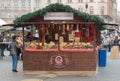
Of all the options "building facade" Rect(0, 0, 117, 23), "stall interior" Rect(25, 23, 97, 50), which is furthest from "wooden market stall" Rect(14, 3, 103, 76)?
"building facade" Rect(0, 0, 117, 23)

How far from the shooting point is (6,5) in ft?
355

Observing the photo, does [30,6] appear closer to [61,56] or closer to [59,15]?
[59,15]

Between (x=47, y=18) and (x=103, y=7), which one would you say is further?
(x=103, y=7)

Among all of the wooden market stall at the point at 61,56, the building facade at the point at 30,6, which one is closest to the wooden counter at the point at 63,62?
the wooden market stall at the point at 61,56

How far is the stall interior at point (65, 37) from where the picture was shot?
17.6m

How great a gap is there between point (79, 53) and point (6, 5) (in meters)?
92.2

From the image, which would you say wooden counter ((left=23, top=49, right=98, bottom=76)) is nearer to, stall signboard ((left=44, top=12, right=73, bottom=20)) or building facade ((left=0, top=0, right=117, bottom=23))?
stall signboard ((left=44, top=12, right=73, bottom=20))

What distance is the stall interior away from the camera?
17562 mm

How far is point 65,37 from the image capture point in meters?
19.3

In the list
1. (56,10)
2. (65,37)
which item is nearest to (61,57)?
(65,37)

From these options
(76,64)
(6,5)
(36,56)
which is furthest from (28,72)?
(6,5)

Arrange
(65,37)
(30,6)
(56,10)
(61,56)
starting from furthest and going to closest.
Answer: (30,6) < (65,37) < (56,10) < (61,56)

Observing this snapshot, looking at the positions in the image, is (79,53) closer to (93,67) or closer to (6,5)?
(93,67)

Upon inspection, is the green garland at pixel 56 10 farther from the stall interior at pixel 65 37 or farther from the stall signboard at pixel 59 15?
the stall interior at pixel 65 37
